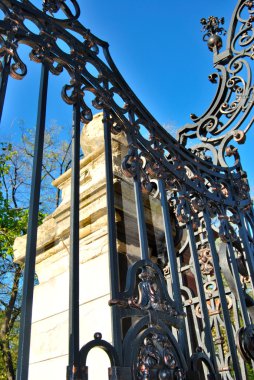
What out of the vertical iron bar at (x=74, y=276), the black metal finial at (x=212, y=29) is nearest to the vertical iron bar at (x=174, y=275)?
the vertical iron bar at (x=74, y=276)

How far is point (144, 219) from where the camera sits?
189 centimetres

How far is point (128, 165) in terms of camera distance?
1.99 meters

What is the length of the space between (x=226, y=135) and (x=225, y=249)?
1212 mm

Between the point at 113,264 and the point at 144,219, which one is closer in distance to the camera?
the point at 113,264

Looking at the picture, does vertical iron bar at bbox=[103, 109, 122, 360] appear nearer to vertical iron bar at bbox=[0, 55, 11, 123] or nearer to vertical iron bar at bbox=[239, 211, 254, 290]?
vertical iron bar at bbox=[0, 55, 11, 123]

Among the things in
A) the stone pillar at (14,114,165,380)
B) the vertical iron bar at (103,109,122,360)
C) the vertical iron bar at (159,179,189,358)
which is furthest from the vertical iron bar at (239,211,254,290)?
the vertical iron bar at (103,109,122,360)

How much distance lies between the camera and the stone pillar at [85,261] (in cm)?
200

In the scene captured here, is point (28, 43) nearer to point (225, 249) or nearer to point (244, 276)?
point (225, 249)

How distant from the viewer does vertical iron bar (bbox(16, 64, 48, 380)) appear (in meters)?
1.16

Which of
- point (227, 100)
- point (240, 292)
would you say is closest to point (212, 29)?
point (227, 100)

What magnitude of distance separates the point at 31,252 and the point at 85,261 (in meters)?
0.87

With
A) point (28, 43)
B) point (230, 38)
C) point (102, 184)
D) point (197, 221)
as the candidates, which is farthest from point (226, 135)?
point (28, 43)

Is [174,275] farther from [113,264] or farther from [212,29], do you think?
[212,29]

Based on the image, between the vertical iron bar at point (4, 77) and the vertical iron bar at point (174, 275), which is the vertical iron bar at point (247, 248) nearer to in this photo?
the vertical iron bar at point (174, 275)
